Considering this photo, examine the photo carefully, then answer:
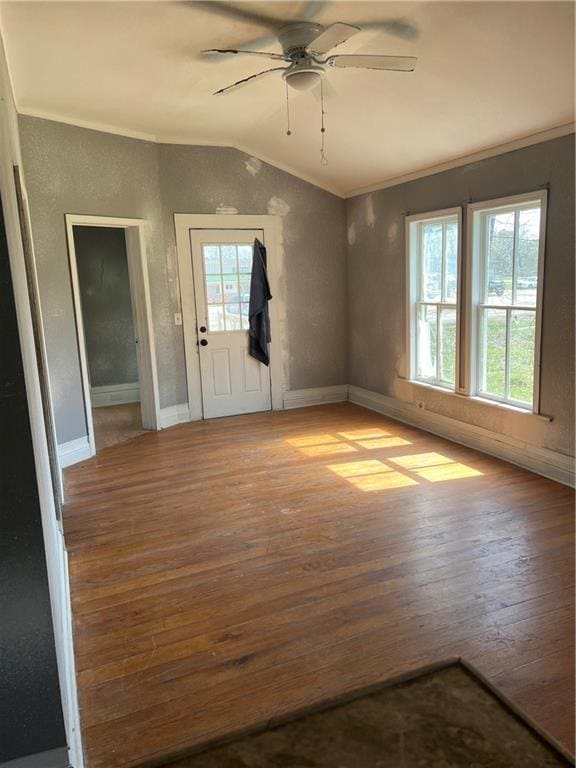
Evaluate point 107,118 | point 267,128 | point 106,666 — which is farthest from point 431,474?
point 107,118

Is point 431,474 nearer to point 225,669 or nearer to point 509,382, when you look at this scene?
point 509,382

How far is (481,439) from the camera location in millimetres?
4672

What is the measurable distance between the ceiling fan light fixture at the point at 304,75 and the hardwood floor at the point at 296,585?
2669 millimetres

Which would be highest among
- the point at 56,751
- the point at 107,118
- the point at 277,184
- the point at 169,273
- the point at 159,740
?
the point at 107,118

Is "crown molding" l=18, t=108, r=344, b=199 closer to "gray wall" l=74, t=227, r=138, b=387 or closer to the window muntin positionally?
"gray wall" l=74, t=227, r=138, b=387

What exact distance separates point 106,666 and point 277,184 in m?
5.06

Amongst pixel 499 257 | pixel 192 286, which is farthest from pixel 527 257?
pixel 192 286

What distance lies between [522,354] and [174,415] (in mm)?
3497

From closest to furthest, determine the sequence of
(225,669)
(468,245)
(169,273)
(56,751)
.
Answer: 1. (56,751)
2. (225,669)
3. (468,245)
4. (169,273)

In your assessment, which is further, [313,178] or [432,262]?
[313,178]

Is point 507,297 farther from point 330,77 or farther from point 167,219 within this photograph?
point 167,219

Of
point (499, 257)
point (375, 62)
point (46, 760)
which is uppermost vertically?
point (375, 62)

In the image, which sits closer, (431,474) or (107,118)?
(431,474)

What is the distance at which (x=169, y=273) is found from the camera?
222 inches
